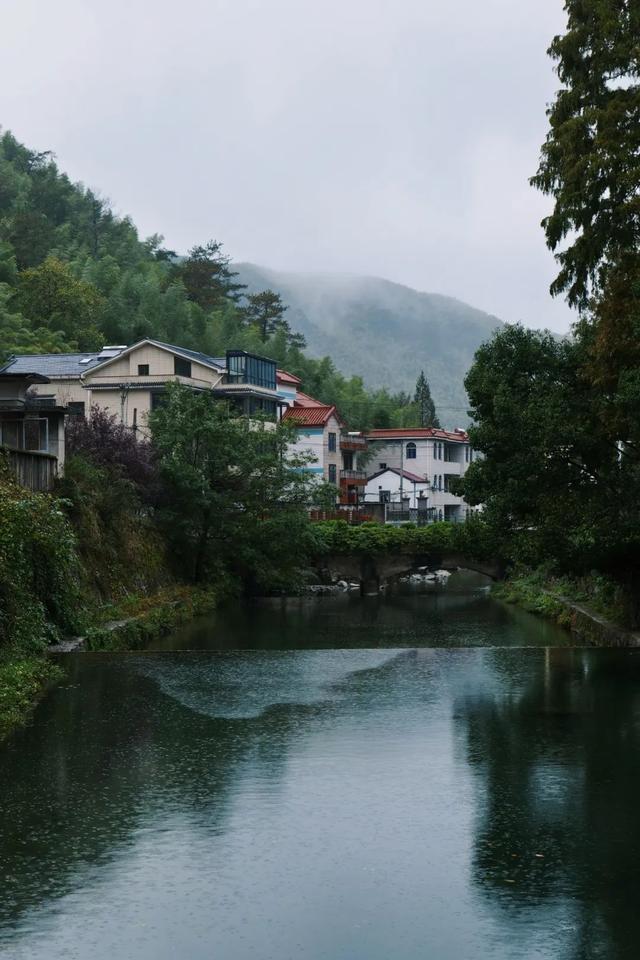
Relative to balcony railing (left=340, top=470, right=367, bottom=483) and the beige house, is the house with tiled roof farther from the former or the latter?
the beige house

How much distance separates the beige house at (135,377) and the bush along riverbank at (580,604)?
1548cm

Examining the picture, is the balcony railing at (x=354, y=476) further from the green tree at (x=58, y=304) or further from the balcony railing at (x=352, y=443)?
the green tree at (x=58, y=304)

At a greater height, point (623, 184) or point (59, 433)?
point (623, 184)

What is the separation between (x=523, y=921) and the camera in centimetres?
932

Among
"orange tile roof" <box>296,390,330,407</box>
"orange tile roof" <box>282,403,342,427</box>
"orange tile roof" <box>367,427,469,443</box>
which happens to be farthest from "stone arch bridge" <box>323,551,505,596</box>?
"orange tile roof" <box>367,427,469,443</box>

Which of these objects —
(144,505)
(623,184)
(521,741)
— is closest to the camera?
(521,741)

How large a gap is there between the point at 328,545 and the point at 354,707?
38.2m

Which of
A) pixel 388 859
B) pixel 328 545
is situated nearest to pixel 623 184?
pixel 388 859

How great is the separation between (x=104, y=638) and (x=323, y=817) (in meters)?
16.5

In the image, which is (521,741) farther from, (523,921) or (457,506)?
(457,506)

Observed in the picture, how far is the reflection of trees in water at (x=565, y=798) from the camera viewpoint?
981cm

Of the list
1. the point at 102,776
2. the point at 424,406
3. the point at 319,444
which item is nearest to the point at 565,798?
the point at 102,776

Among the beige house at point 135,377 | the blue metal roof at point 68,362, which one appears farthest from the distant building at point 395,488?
the blue metal roof at point 68,362

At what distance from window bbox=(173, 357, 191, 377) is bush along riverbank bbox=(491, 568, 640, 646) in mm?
19649
